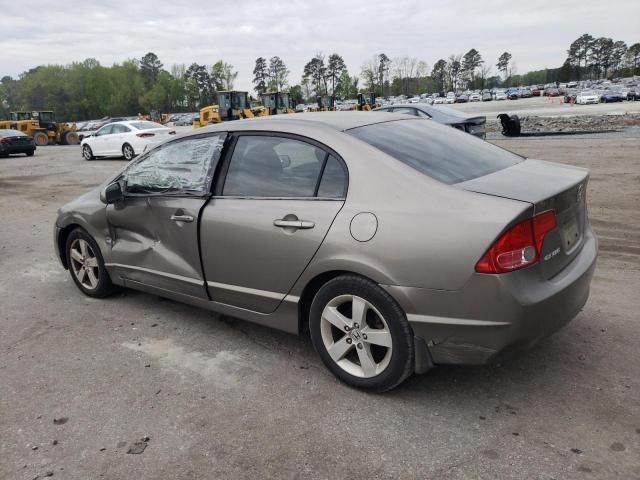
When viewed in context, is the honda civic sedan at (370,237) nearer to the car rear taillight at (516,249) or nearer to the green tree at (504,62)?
the car rear taillight at (516,249)

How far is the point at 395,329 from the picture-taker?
2.97 m

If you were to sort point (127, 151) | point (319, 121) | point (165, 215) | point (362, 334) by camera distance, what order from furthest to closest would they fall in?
point (127, 151), point (165, 215), point (319, 121), point (362, 334)

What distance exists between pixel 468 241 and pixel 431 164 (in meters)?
0.68

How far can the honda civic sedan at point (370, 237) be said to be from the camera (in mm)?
2771

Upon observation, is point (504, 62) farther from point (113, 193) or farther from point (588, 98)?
point (113, 193)

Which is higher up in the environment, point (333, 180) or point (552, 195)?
point (333, 180)

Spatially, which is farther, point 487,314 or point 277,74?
point 277,74

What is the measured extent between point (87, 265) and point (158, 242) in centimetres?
122

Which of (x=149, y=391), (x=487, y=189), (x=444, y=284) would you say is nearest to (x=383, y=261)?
(x=444, y=284)

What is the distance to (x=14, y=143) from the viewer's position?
24406 millimetres

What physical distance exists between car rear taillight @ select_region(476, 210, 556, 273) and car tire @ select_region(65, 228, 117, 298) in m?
3.48

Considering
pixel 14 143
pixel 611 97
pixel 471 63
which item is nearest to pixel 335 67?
pixel 471 63

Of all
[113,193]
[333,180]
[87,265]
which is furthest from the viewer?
[87,265]

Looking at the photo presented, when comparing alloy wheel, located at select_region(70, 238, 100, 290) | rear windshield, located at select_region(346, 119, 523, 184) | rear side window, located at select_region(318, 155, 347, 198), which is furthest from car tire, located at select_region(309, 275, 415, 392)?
alloy wheel, located at select_region(70, 238, 100, 290)
